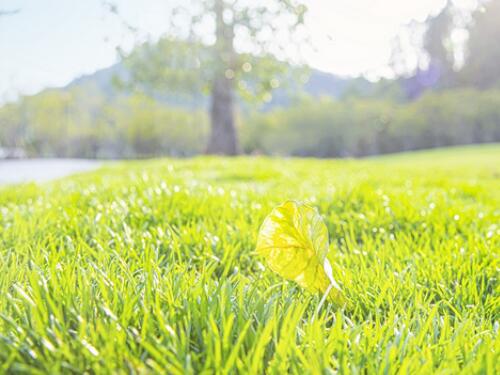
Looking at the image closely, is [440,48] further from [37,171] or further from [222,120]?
[37,171]

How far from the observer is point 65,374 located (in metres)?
0.65

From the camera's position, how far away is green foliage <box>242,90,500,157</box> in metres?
38.1

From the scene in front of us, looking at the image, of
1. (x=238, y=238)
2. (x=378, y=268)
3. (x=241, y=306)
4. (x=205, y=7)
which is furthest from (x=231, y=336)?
(x=205, y=7)

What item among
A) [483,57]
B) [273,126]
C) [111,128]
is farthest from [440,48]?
[111,128]

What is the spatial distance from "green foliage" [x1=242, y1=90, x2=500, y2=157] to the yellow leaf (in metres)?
40.6

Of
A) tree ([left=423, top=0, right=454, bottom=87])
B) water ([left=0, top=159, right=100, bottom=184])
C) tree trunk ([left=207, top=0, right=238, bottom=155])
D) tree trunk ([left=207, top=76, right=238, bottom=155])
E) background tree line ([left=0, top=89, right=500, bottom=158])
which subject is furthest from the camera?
tree ([left=423, top=0, right=454, bottom=87])

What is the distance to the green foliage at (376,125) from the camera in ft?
125

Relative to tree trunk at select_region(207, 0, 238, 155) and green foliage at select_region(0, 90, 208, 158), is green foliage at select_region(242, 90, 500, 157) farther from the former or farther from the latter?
tree trunk at select_region(207, 0, 238, 155)

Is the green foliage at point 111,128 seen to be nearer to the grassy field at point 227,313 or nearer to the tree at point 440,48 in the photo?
the tree at point 440,48

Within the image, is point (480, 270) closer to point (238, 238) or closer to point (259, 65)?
point (238, 238)

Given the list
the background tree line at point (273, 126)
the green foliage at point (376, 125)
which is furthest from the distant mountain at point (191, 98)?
the green foliage at point (376, 125)

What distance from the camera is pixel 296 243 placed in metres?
1.03

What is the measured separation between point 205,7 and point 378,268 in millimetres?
14626

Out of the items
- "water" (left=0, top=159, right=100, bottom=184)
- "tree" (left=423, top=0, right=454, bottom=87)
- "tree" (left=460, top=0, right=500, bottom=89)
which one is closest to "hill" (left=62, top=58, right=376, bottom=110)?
"water" (left=0, top=159, right=100, bottom=184)
